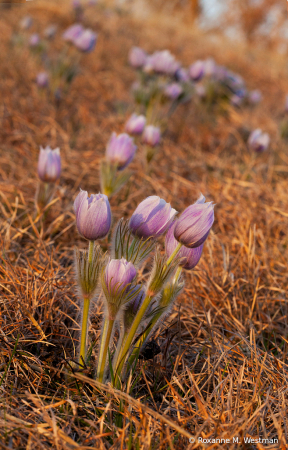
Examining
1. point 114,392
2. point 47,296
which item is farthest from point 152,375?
point 47,296

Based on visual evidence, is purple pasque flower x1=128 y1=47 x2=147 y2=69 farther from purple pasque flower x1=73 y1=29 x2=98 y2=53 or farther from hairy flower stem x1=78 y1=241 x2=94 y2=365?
hairy flower stem x1=78 y1=241 x2=94 y2=365

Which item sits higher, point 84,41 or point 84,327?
point 84,41

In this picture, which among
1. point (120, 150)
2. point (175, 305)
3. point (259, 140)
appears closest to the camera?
point (175, 305)

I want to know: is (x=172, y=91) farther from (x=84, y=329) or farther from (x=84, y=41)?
(x=84, y=329)

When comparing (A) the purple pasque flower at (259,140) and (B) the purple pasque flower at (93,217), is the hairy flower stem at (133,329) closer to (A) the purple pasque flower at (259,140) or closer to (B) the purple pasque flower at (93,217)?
(B) the purple pasque flower at (93,217)

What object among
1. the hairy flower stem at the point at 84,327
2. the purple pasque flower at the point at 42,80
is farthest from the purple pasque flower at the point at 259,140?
the hairy flower stem at the point at 84,327

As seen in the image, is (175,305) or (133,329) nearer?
(133,329)

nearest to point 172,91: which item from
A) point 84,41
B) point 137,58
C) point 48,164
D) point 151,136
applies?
point 137,58

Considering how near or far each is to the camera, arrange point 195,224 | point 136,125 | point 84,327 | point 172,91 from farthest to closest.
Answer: point 172,91, point 136,125, point 84,327, point 195,224
